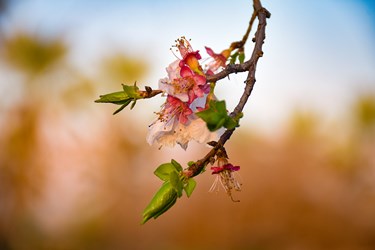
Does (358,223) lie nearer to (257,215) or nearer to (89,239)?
(257,215)

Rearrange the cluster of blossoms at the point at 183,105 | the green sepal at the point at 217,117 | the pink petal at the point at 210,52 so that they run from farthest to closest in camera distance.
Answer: the pink petal at the point at 210,52 → the cluster of blossoms at the point at 183,105 → the green sepal at the point at 217,117

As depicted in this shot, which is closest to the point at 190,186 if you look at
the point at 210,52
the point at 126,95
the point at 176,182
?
the point at 176,182

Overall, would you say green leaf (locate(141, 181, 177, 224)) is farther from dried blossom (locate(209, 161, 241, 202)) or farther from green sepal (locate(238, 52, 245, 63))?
green sepal (locate(238, 52, 245, 63))

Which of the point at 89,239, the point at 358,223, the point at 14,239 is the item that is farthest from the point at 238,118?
the point at 358,223

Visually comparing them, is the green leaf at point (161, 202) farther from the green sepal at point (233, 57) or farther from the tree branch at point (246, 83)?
the green sepal at point (233, 57)

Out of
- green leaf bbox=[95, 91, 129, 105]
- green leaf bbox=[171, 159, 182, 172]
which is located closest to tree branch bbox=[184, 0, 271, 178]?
green leaf bbox=[171, 159, 182, 172]

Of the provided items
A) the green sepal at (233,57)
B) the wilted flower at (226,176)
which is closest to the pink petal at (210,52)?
the green sepal at (233,57)

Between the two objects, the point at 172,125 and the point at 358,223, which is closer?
the point at 172,125
